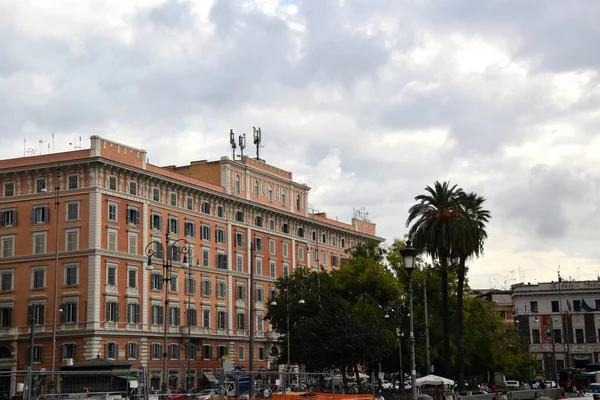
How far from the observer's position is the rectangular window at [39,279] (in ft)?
239

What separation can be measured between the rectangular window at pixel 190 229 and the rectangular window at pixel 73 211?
39.6ft

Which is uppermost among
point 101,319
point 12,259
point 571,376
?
point 12,259

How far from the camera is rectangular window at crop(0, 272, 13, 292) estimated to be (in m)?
74.2

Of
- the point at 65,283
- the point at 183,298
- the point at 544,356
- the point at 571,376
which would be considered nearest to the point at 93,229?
the point at 65,283

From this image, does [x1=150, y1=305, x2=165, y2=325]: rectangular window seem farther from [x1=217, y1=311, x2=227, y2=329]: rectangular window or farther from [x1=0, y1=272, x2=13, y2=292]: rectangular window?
[x1=0, y1=272, x2=13, y2=292]: rectangular window

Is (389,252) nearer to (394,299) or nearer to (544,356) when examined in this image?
(394,299)

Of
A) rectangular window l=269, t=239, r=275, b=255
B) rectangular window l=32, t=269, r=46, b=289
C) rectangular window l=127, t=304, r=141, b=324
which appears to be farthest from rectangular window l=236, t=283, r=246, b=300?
rectangular window l=32, t=269, r=46, b=289

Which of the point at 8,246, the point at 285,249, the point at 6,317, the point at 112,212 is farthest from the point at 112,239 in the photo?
the point at 285,249

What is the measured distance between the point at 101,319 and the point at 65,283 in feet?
14.7

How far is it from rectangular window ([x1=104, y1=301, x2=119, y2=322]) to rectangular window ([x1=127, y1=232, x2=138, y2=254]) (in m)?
5.06

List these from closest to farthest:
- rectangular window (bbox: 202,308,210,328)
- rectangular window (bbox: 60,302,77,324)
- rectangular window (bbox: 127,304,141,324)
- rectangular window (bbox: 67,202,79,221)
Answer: rectangular window (bbox: 60,302,77,324) → rectangular window (bbox: 67,202,79,221) → rectangular window (bbox: 127,304,141,324) → rectangular window (bbox: 202,308,210,328)

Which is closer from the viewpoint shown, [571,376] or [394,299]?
[394,299]

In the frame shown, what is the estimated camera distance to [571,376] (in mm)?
84750

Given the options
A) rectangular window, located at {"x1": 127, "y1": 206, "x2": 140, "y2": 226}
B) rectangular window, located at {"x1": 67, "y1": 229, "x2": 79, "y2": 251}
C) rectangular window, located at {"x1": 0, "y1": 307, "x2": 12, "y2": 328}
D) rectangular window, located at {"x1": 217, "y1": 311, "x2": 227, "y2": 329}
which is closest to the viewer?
rectangular window, located at {"x1": 67, "y1": 229, "x2": 79, "y2": 251}
